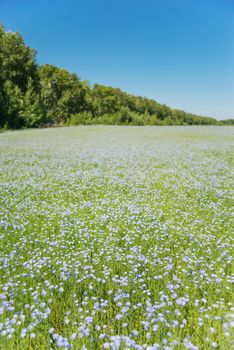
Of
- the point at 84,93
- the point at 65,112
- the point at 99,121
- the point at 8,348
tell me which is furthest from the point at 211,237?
the point at 84,93

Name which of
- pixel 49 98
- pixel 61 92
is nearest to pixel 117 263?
pixel 49 98

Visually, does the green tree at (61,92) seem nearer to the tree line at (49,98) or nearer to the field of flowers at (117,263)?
the tree line at (49,98)

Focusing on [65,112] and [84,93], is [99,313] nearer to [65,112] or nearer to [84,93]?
[65,112]

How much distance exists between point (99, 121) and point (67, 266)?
60.4 m

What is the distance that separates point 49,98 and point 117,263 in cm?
7377

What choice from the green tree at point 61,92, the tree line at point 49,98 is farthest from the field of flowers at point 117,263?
the green tree at point 61,92

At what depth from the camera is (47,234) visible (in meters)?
5.11

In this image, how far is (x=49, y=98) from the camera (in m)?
70.6

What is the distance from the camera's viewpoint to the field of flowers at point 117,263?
2541mm

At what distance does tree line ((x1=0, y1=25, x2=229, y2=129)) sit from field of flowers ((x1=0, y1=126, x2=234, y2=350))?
126 ft

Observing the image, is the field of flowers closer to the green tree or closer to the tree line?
the tree line

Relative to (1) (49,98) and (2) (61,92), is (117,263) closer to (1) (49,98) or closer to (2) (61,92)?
(1) (49,98)

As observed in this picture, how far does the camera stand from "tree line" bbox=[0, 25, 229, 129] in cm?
4378

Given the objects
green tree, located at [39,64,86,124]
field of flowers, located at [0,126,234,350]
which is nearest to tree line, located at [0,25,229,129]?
green tree, located at [39,64,86,124]
